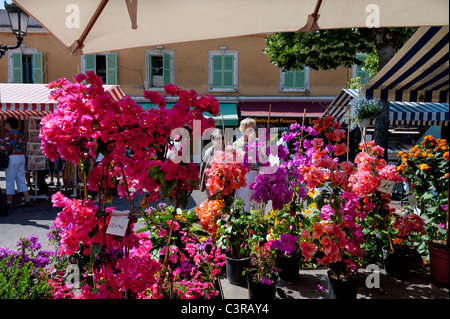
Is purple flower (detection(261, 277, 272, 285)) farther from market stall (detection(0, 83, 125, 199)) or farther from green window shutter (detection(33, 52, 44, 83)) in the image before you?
green window shutter (detection(33, 52, 44, 83))

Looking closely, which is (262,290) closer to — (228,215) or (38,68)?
(228,215)

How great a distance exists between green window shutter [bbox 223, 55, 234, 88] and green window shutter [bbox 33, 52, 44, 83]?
27.8ft

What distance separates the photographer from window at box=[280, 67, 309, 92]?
1425 centimetres

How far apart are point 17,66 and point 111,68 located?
4536 millimetres

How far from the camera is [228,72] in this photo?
14.4 m

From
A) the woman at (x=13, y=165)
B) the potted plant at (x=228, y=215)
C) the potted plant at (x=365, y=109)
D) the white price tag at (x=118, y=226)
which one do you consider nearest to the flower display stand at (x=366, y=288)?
the potted plant at (x=228, y=215)

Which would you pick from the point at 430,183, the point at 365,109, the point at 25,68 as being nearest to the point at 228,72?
the point at 365,109

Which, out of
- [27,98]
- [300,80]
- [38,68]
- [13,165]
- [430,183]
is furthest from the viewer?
[38,68]

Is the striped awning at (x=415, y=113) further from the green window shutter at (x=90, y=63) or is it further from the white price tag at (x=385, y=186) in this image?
the green window shutter at (x=90, y=63)

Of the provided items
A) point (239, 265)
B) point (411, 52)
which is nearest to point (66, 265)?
point (239, 265)

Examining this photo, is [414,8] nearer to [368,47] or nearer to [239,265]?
[239,265]

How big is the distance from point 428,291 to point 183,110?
236 cm

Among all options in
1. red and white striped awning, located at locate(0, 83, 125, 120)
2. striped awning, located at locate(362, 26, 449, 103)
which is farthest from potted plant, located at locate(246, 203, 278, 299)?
red and white striped awning, located at locate(0, 83, 125, 120)

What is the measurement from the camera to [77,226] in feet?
5.41
